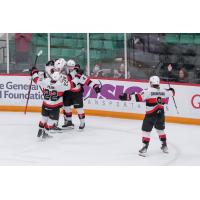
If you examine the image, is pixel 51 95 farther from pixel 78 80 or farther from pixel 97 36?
pixel 97 36

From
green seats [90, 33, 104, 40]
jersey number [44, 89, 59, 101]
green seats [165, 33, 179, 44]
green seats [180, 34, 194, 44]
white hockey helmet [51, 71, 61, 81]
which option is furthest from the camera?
green seats [90, 33, 104, 40]

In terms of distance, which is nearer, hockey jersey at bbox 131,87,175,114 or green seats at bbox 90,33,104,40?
hockey jersey at bbox 131,87,175,114

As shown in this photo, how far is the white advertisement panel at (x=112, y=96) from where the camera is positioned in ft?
27.3

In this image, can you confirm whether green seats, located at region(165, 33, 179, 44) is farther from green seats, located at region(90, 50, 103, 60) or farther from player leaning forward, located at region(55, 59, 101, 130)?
player leaning forward, located at region(55, 59, 101, 130)

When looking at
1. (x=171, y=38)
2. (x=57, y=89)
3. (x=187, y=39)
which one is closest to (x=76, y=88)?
(x=57, y=89)

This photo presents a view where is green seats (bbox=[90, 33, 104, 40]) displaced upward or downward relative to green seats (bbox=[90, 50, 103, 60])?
upward

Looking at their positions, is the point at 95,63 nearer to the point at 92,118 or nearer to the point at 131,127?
the point at 92,118

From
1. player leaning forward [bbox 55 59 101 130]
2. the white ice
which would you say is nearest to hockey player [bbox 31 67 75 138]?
the white ice

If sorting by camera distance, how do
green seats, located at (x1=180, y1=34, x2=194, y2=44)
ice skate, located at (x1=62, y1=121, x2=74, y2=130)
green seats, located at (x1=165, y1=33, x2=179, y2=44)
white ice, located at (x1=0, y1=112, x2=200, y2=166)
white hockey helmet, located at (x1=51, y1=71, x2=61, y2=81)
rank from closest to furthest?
1. white ice, located at (x1=0, y1=112, x2=200, y2=166)
2. white hockey helmet, located at (x1=51, y1=71, x2=61, y2=81)
3. ice skate, located at (x1=62, y1=121, x2=74, y2=130)
4. green seats, located at (x1=180, y1=34, x2=194, y2=44)
5. green seats, located at (x1=165, y1=33, x2=179, y2=44)

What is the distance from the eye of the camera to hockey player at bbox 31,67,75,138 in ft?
22.9

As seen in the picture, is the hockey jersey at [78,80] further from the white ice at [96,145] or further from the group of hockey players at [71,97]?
the white ice at [96,145]

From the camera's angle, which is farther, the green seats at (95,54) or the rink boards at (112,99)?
the green seats at (95,54)

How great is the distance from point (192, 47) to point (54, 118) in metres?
3.09

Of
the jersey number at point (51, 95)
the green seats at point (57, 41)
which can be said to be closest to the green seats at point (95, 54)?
the green seats at point (57, 41)
